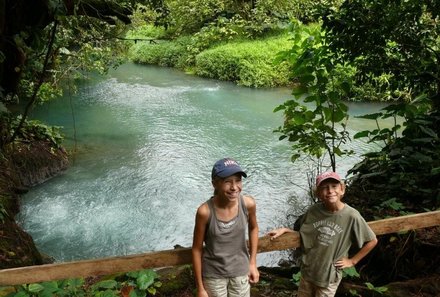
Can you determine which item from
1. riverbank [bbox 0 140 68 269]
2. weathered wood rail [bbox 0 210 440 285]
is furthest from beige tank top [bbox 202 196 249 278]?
riverbank [bbox 0 140 68 269]

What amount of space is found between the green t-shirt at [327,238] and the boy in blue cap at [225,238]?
1.19 feet

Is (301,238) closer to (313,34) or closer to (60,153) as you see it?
(313,34)

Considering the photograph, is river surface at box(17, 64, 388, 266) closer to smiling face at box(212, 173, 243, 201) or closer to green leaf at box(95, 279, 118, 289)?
green leaf at box(95, 279, 118, 289)

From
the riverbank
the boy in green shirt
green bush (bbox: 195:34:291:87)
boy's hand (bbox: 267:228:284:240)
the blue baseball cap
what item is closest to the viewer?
the blue baseball cap

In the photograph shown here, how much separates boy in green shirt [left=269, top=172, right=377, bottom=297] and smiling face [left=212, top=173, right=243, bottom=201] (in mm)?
496

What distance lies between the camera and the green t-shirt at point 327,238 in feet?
8.38

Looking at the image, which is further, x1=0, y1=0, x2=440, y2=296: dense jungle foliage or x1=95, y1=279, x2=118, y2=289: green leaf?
x1=0, y1=0, x2=440, y2=296: dense jungle foliage

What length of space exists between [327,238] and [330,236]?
0.02 metres

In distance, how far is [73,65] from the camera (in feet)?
35.2

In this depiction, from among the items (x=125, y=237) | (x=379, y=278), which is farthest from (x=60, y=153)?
(x=379, y=278)

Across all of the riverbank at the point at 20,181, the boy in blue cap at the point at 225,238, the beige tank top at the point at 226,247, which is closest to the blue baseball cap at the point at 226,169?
the boy in blue cap at the point at 225,238

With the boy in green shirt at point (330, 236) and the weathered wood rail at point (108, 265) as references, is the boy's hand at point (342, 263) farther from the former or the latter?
the weathered wood rail at point (108, 265)

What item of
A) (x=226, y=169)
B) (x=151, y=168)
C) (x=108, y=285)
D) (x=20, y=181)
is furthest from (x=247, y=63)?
(x=226, y=169)

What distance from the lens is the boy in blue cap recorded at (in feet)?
7.72
